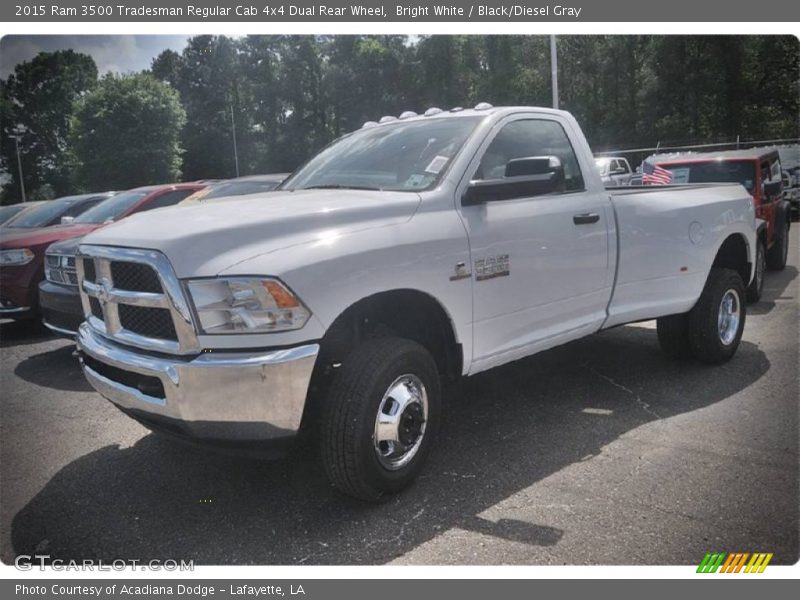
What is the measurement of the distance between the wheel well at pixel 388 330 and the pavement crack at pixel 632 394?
1637 millimetres

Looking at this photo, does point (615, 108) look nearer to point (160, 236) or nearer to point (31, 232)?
point (31, 232)

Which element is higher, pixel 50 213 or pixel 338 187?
pixel 338 187

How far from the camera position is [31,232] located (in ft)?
26.7

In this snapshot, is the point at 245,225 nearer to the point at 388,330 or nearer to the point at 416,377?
the point at 388,330

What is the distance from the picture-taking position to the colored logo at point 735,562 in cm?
277

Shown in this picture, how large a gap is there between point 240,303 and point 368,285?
0.59 m

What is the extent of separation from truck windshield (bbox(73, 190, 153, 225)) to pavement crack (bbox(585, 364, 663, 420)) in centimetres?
613

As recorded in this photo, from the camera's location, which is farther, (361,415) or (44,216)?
(44,216)

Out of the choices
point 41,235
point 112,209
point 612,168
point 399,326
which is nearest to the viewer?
point 399,326

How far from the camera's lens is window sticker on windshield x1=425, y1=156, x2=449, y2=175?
12.2 ft

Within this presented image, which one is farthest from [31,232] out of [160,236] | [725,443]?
[725,443]

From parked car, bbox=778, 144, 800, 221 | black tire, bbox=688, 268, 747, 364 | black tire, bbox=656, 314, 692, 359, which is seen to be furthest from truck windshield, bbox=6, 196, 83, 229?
parked car, bbox=778, 144, 800, 221

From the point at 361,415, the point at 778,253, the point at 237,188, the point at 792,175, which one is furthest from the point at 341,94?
the point at 361,415

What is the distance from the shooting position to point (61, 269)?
6426 mm
